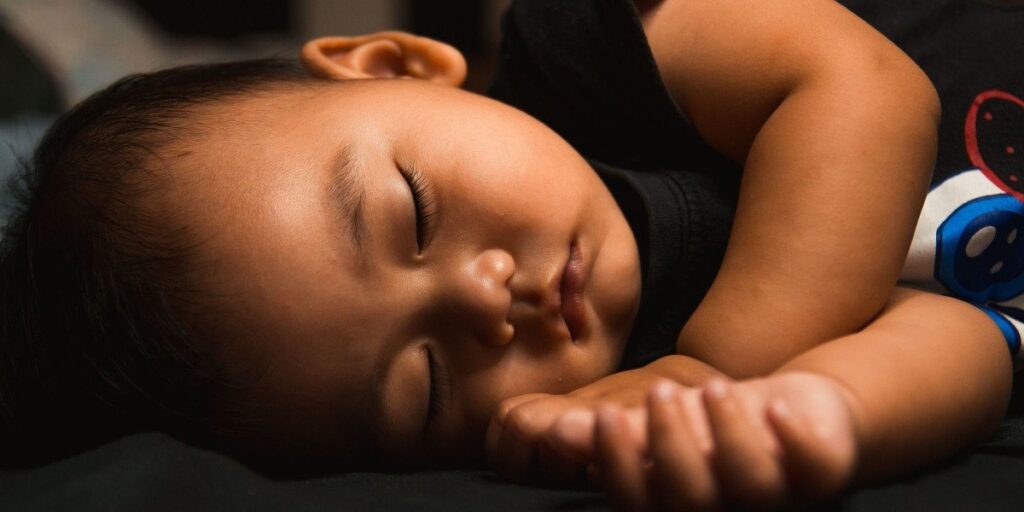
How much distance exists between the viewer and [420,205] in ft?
2.42

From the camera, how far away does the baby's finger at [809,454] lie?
47 cm

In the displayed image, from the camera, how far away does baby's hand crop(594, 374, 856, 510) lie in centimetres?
47

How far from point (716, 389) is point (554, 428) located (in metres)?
0.11

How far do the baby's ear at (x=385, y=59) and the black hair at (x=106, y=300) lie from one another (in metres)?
0.18

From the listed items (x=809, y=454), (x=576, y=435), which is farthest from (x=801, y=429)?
(x=576, y=435)

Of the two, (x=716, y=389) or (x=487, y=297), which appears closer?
(x=716, y=389)

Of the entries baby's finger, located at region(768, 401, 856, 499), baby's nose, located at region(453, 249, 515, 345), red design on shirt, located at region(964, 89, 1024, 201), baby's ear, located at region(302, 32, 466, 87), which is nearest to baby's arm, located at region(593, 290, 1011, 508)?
baby's finger, located at region(768, 401, 856, 499)

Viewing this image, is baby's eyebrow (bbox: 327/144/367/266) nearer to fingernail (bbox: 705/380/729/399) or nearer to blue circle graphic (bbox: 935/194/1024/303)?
fingernail (bbox: 705/380/729/399)

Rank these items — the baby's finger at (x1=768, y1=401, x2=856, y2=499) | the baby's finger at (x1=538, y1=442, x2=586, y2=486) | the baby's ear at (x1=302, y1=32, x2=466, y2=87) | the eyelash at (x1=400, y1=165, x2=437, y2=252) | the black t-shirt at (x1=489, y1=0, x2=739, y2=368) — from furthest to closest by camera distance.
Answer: the baby's ear at (x1=302, y1=32, x2=466, y2=87) < the black t-shirt at (x1=489, y1=0, x2=739, y2=368) < the eyelash at (x1=400, y1=165, x2=437, y2=252) < the baby's finger at (x1=538, y1=442, x2=586, y2=486) < the baby's finger at (x1=768, y1=401, x2=856, y2=499)

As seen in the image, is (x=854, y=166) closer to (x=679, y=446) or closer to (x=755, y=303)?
(x=755, y=303)

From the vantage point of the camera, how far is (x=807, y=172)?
0.72 metres

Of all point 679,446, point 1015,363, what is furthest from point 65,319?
point 1015,363

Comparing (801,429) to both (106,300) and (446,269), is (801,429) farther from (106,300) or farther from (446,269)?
(106,300)

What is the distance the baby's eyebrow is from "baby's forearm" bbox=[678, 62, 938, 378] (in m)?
0.27
